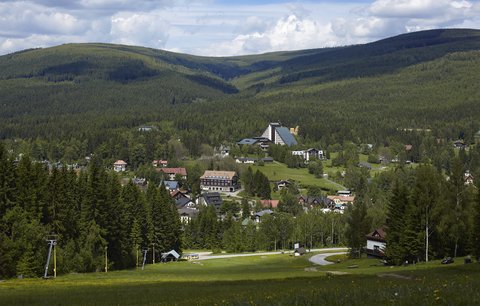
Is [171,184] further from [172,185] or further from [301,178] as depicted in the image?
[301,178]

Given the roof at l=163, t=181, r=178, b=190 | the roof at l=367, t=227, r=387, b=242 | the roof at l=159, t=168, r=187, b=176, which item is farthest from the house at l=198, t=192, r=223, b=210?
the roof at l=367, t=227, r=387, b=242

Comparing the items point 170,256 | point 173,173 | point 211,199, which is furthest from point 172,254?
point 173,173

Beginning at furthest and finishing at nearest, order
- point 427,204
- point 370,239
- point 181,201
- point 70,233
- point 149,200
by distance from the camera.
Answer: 1. point 181,201
2. point 149,200
3. point 370,239
4. point 70,233
5. point 427,204

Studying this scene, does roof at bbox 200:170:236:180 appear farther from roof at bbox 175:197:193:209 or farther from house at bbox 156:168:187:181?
roof at bbox 175:197:193:209

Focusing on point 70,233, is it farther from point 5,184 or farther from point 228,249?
→ point 228,249

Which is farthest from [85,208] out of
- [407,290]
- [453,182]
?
[407,290]
